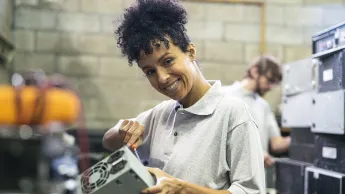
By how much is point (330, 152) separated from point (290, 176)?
1.26 ft

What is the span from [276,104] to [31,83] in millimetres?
2136

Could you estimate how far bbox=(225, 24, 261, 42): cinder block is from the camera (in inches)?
131

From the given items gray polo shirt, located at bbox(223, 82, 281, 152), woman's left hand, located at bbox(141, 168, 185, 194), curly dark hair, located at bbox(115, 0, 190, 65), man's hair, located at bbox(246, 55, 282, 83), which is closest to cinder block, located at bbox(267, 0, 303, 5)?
man's hair, located at bbox(246, 55, 282, 83)

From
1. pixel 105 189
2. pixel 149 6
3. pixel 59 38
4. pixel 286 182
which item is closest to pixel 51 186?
pixel 105 189

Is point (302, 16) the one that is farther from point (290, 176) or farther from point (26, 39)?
point (26, 39)

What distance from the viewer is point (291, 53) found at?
3367 mm

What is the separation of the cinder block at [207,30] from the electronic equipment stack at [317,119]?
4.03 ft

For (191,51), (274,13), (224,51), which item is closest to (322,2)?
(274,13)

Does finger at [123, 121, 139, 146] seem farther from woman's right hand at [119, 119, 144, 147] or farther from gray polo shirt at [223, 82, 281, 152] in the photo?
gray polo shirt at [223, 82, 281, 152]

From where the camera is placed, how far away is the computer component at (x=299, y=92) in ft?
6.07

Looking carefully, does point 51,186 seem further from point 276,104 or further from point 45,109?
point 276,104

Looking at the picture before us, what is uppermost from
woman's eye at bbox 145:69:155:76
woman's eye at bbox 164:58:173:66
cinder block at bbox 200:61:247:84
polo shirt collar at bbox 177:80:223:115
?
cinder block at bbox 200:61:247:84

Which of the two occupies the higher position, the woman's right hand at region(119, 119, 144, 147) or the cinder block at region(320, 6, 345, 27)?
the cinder block at region(320, 6, 345, 27)

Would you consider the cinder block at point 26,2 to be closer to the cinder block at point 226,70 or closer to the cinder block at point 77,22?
the cinder block at point 77,22
